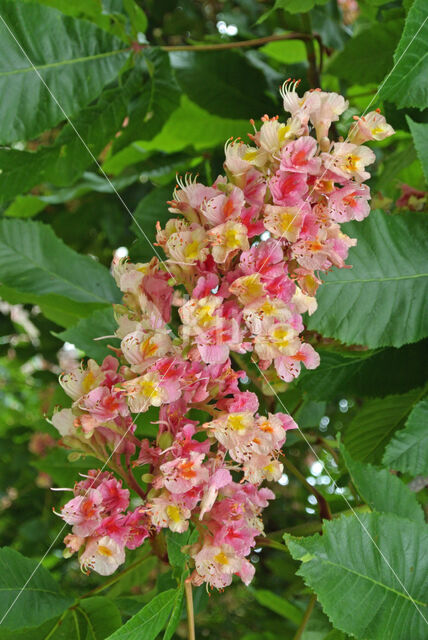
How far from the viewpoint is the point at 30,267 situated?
0.70m

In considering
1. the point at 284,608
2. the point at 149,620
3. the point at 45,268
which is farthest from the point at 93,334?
the point at 284,608

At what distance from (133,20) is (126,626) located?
0.57 m

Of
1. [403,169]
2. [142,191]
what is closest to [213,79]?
[403,169]

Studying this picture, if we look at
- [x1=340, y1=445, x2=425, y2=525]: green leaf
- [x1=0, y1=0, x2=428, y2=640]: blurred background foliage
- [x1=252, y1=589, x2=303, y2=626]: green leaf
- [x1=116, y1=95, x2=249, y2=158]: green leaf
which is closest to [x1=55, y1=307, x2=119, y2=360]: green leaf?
[x1=0, y1=0, x2=428, y2=640]: blurred background foliage

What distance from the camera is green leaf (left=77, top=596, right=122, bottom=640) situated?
51cm

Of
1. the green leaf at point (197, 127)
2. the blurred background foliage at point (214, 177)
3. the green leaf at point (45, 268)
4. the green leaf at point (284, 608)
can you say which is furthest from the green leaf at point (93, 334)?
the green leaf at point (284, 608)

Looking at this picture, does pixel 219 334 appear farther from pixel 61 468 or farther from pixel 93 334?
pixel 61 468

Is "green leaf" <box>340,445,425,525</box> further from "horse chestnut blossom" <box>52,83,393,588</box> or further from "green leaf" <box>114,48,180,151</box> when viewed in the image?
"green leaf" <box>114,48,180,151</box>

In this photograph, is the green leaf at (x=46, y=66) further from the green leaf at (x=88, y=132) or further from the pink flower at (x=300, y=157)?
the pink flower at (x=300, y=157)

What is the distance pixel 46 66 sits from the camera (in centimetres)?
64

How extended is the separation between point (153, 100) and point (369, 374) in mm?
376

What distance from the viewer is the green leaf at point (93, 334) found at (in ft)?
1.90

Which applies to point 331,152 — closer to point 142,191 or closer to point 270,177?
point 270,177

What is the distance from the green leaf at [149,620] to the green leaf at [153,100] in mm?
484
